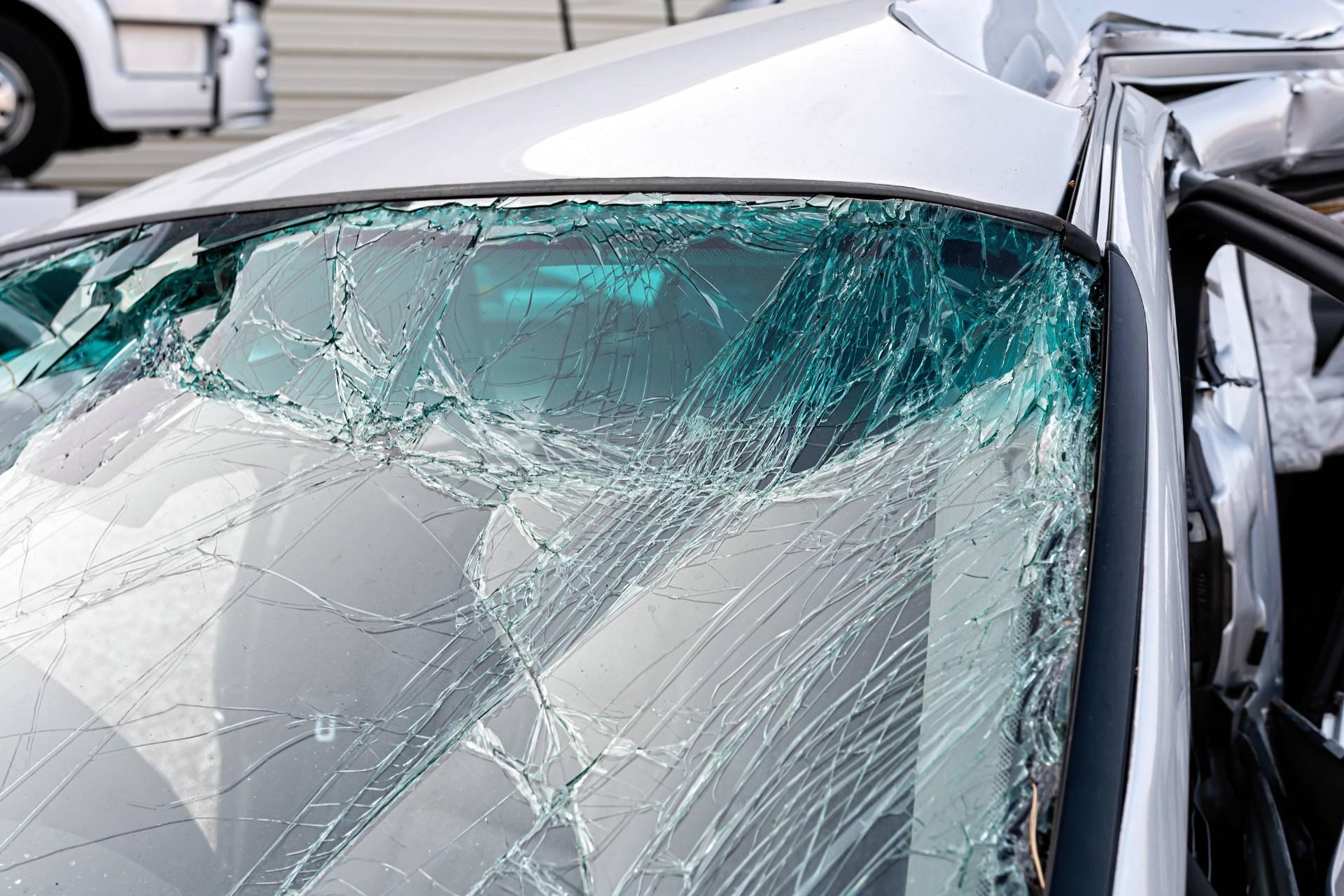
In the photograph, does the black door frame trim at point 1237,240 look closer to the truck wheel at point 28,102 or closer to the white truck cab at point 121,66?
the white truck cab at point 121,66

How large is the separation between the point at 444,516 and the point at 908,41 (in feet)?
2.55

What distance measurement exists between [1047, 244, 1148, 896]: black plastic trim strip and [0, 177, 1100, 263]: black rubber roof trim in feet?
0.36

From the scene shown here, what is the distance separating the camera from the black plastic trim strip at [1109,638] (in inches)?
24.9

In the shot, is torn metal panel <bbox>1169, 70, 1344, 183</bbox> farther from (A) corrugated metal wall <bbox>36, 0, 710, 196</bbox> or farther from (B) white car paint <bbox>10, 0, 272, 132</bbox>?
(A) corrugated metal wall <bbox>36, 0, 710, 196</bbox>

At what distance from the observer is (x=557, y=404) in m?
1.02

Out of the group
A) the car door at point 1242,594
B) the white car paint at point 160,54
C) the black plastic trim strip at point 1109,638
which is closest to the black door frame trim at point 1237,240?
the car door at point 1242,594

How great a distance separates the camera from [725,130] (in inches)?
45.4

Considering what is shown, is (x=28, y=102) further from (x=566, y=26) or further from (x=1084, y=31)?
(x=1084, y=31)

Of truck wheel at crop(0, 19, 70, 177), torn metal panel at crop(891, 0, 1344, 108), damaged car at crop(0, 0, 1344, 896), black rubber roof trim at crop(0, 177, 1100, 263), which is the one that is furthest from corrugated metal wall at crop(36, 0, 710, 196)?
black rubber roof trim at crop(0, 177, 1100, 263)

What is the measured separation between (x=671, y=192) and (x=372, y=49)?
5.49 metres

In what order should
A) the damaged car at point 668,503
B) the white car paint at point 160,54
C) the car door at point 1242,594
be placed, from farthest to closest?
the white car paint at point 160,54
the car door at point 1242,594
the damaged car at point 668,503

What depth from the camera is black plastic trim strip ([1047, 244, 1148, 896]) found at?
0.63 metres

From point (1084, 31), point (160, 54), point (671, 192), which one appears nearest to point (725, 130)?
point (671, 192)

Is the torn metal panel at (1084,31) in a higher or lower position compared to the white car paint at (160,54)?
higher
